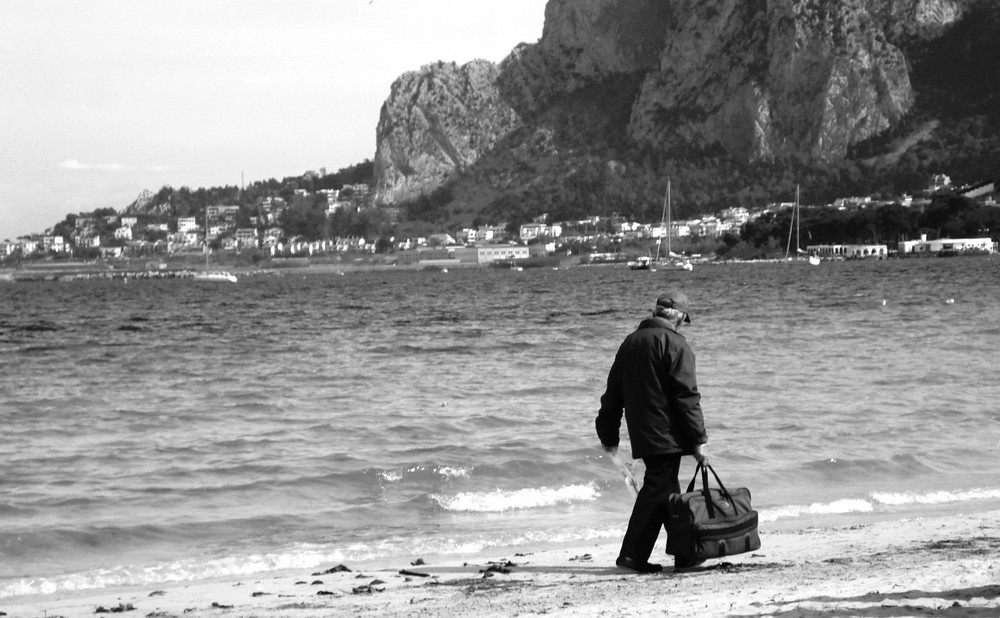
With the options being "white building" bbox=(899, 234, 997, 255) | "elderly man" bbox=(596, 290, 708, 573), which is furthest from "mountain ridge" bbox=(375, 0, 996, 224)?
"elderly man" bbox=(596, 290, 708, 573)

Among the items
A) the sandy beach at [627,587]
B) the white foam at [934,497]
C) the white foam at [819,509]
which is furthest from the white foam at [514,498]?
the white foam at [934,497]

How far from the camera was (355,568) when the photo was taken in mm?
7781

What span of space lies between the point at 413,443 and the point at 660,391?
662 centimetres

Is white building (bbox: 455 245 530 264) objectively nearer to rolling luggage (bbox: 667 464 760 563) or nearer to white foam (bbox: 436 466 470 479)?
white foam (bbox: 436 466 470 479)

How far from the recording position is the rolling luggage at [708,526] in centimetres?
666

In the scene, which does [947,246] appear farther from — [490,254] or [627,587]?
[627,587]

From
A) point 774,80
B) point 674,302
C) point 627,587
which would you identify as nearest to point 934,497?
point 674,302

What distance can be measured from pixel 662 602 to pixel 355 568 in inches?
101

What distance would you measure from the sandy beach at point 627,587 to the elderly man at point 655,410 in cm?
28

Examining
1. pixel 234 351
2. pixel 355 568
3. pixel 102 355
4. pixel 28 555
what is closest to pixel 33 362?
pixel 102 355

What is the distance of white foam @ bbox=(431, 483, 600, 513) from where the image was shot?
10062mm

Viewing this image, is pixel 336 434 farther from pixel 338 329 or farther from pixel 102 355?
pixel 338 329

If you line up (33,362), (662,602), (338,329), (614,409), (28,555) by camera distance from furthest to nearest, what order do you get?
(338,329)
(33,362)
(28,555)
(614,409)
(662,602)

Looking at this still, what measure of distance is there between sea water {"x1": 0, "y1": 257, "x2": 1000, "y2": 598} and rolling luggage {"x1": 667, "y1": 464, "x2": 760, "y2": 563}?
1.83 m
